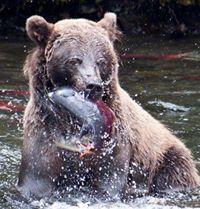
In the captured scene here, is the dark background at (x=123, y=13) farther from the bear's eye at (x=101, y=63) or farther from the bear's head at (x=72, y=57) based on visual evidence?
the bear's eye at (x=101, y=63)

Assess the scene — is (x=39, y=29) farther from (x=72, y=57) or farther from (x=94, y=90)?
(x=94, y=90)

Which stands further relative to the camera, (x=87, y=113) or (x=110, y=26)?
(x=110, y=26)

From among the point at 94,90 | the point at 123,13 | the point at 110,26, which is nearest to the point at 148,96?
the point at 110,26

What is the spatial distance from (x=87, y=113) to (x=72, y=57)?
18.7 inches

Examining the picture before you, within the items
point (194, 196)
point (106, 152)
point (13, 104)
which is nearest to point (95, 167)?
point (106, 152)

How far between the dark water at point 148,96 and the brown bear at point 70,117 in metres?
0.22

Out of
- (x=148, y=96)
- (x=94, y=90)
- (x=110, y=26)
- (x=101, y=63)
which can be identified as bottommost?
(x=148, y=96)

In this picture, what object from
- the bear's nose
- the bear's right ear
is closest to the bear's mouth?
the bear's nose

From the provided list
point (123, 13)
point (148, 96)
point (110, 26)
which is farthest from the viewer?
point (123, 13)

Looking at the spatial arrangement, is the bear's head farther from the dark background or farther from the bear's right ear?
the dark background

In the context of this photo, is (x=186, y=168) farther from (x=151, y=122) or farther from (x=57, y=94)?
(x=57, y=94)

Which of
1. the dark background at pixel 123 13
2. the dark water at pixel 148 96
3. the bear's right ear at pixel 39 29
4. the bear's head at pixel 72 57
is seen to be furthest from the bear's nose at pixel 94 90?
the dark background at pixel 123 13

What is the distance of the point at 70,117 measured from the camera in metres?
6.58

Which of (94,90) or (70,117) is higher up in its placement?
(94,90)
